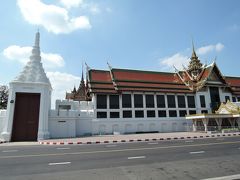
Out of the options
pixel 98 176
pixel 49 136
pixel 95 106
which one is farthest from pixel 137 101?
pixel 98 176

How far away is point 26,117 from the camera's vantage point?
72.2 ft

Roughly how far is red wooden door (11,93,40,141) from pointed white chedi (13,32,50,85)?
6.23 feet

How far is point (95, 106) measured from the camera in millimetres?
29656

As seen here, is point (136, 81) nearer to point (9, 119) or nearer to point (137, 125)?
point (137, 125)

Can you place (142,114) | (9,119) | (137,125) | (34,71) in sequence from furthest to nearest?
(142,114)
(137,125)
(34,71)
(9,119)

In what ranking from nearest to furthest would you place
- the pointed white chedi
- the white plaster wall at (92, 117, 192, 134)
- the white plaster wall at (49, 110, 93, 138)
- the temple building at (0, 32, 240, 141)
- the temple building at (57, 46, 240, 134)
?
the temple building at (0, 32, 240, 141) < the pointed white chedi < the white plaster wall at (49, 110, 93, 138) < the white plaster wall at (92, 117, 192, 134) < the temple building at (57, 46, 240, 134)

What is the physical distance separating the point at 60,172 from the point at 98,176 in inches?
57.4

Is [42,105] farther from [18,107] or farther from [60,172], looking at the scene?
[60,172]

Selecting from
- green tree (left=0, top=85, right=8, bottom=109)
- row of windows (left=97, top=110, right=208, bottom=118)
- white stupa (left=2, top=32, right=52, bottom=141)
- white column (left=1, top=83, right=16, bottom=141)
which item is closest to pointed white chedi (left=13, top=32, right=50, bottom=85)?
white stupa (left=2, top=32, right=52, bottom=141)

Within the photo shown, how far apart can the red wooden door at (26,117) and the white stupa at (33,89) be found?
1.23ft

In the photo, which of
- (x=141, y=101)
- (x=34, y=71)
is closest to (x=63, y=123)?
(x=34, y=71)

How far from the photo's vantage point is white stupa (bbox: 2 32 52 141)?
21.1 meters

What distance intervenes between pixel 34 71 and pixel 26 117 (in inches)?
232

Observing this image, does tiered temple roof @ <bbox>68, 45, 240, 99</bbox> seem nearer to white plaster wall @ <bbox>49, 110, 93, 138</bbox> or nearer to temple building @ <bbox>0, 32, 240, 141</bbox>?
temple building @ <bbox>0, 32, 240, 141</bbox>
